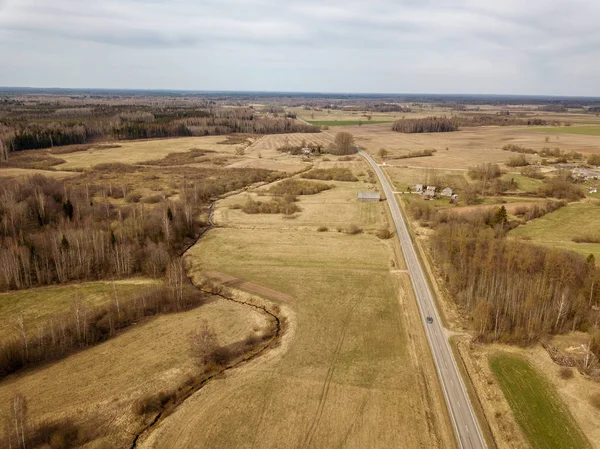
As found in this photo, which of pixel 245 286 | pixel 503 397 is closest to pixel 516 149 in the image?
pixel 245 286

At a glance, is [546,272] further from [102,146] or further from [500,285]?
[102,146]

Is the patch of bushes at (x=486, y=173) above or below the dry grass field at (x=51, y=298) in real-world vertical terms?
above

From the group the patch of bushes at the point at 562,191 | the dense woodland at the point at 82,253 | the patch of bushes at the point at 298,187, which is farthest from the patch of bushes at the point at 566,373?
the patch of bushes at the point at 298,187

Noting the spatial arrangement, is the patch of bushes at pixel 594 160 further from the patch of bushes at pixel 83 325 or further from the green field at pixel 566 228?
the patch of bushes at pixel 83 325

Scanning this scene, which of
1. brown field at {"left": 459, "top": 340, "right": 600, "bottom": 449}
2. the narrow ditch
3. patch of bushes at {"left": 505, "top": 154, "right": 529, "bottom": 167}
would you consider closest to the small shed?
the narrow ditch

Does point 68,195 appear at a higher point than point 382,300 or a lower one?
higher

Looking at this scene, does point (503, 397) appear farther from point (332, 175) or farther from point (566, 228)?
point (332, 175)

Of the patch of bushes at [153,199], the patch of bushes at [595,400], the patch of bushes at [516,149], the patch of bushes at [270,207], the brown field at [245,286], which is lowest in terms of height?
the patch of bushes at [595,400]

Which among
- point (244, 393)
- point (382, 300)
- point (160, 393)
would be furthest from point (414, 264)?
point (160, 393)
